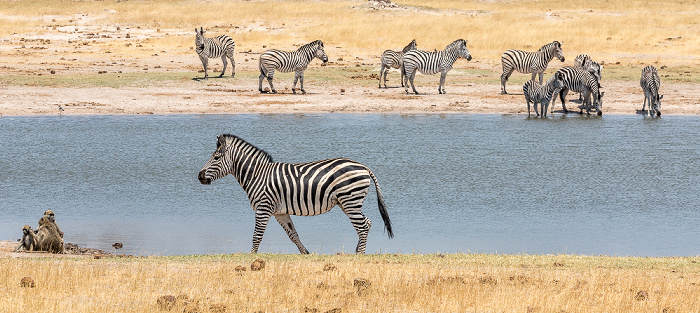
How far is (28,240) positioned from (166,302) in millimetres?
4946

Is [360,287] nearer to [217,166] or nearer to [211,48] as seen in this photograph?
[217,166]

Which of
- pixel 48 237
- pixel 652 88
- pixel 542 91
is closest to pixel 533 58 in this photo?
pixel 542 91

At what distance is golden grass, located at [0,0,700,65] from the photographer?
46.7 metres

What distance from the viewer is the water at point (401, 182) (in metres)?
15.0

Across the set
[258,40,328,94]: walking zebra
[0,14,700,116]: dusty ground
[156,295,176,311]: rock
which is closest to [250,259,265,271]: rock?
[156,295,176,311]: rock

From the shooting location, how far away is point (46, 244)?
13109mm

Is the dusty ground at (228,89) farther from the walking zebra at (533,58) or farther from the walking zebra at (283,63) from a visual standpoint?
the walking zebra at (533,58)

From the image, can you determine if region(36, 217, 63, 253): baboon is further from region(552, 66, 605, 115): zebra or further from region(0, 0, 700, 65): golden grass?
region(0, 0, 700, 65): golden grass

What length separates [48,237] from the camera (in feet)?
42.9

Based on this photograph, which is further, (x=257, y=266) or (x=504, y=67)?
(x=504, y=67)

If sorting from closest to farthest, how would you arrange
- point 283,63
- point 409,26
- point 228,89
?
point 283,63
point 228,89
point 409,26

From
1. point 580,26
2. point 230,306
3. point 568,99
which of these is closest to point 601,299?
point 230,306

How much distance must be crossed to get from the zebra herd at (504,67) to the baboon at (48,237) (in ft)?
66.9

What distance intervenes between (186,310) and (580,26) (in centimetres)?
4795
